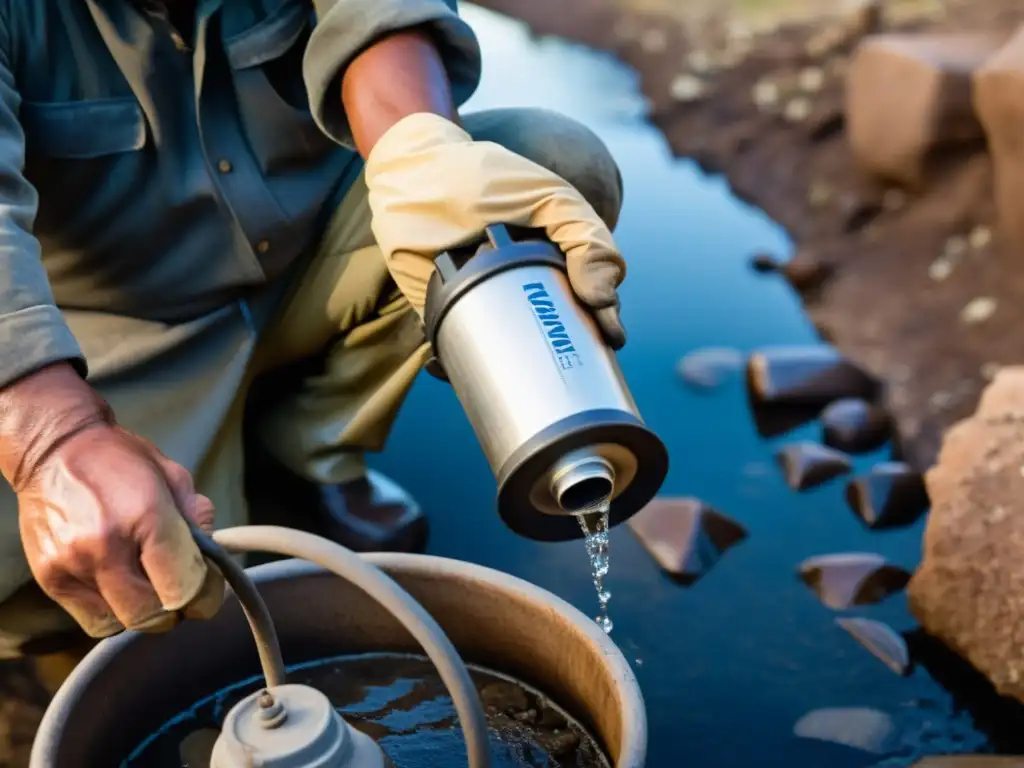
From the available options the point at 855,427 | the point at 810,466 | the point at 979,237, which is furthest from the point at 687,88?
the point at 810,466

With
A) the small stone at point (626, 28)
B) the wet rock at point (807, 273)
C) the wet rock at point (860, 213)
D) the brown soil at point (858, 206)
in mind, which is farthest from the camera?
the small stone at point (626, 28)

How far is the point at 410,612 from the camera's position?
1.02m

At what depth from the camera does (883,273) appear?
306 centimetres

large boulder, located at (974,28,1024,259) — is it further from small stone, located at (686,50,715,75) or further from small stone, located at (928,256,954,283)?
small stone, located at (686,50,715,75)

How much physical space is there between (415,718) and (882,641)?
0.79 metres

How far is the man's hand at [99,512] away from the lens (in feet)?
3.41

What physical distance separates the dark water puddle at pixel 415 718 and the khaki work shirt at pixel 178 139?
544mm

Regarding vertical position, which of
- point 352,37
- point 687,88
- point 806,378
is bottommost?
point 687,88

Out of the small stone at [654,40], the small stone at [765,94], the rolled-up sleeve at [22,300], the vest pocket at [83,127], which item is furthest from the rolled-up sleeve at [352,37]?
the small stone at [654,40]

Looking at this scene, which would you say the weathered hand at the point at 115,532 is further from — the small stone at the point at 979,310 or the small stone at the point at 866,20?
the small stone at the point at 866,20

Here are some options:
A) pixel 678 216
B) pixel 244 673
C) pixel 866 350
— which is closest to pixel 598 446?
pixel 244 673

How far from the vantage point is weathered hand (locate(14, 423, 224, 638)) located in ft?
3.41

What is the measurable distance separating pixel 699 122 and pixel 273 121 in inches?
107

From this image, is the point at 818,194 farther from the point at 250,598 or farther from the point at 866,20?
the point at 250,598
